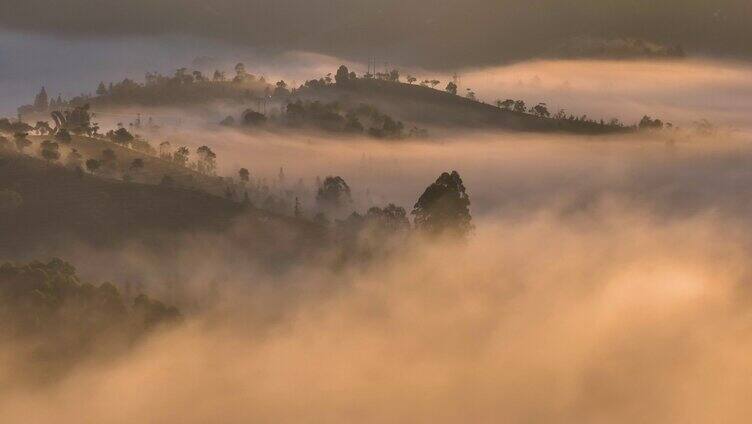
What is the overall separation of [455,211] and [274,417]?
2131 inches

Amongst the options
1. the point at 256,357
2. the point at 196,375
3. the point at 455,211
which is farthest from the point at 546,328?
the point at 196,375

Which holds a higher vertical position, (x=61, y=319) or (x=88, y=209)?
(x=88, y=209)

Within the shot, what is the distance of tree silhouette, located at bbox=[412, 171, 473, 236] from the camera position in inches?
5896

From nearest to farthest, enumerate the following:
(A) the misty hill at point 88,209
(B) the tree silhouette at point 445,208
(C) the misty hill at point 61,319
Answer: (C) the misty hill at point 61,319 → (B) the tree silhouette at point 445,208 → (A) the misty hill at point 88,209

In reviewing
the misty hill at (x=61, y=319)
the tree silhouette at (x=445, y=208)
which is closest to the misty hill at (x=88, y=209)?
the tree silhouette at (x=445, y=208)

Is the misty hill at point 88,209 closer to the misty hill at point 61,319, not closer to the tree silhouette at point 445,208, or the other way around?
the tree silhouette at point 445,208

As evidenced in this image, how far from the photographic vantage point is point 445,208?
495 ft

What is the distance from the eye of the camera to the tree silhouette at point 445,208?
150 meters

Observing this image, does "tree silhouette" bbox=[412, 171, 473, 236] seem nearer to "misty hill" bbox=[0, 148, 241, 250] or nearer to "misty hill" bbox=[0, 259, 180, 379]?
"misty hill" bbox=[0, 148, 241, 250]

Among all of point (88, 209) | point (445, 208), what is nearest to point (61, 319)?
point (445, 208)

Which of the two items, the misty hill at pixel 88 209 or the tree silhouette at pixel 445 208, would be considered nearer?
the tree silhouette at pixel 445 208

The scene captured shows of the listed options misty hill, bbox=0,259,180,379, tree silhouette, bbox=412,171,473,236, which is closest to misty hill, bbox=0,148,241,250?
tree silhouette, bbox=412,171,473,236

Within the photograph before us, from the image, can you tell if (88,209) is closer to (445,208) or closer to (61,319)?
(445,208)

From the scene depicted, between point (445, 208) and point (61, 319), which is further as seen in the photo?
point (445, 208)
